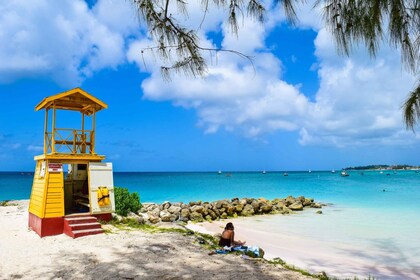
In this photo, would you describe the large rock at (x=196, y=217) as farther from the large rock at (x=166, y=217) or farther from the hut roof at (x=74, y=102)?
the hut roof at (x=74, y=102)

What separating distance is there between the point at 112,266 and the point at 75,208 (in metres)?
6.93

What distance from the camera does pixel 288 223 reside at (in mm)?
20516

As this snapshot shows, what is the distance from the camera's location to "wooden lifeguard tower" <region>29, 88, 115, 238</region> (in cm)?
1139

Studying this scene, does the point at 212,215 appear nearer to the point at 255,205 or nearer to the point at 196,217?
the point at 196,217

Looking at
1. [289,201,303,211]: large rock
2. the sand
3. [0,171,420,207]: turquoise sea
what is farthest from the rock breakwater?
[0,171,420,207]: turquoise sea

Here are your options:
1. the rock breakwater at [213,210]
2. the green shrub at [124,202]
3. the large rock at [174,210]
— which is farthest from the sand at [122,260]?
the large rock at [174,210]

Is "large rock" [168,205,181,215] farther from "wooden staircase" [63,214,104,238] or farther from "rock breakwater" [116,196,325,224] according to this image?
"wooden staircase" [63,214,104,238]

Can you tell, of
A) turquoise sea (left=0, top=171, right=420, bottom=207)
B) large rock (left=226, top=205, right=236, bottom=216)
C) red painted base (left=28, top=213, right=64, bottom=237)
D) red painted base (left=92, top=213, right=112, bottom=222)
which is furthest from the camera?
turquoise sea (left=0, top=171, right=420, bottom=207)

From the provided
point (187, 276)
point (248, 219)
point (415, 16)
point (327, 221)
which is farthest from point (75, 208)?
point (327, 221)

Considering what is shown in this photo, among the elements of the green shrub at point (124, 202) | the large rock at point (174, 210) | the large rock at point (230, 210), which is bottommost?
the large rock at point (230, 210)

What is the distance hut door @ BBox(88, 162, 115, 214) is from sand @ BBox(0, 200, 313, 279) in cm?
146

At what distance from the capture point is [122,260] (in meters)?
8.33

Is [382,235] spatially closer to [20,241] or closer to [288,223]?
[288,223]

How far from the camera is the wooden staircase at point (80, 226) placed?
11.0 m
